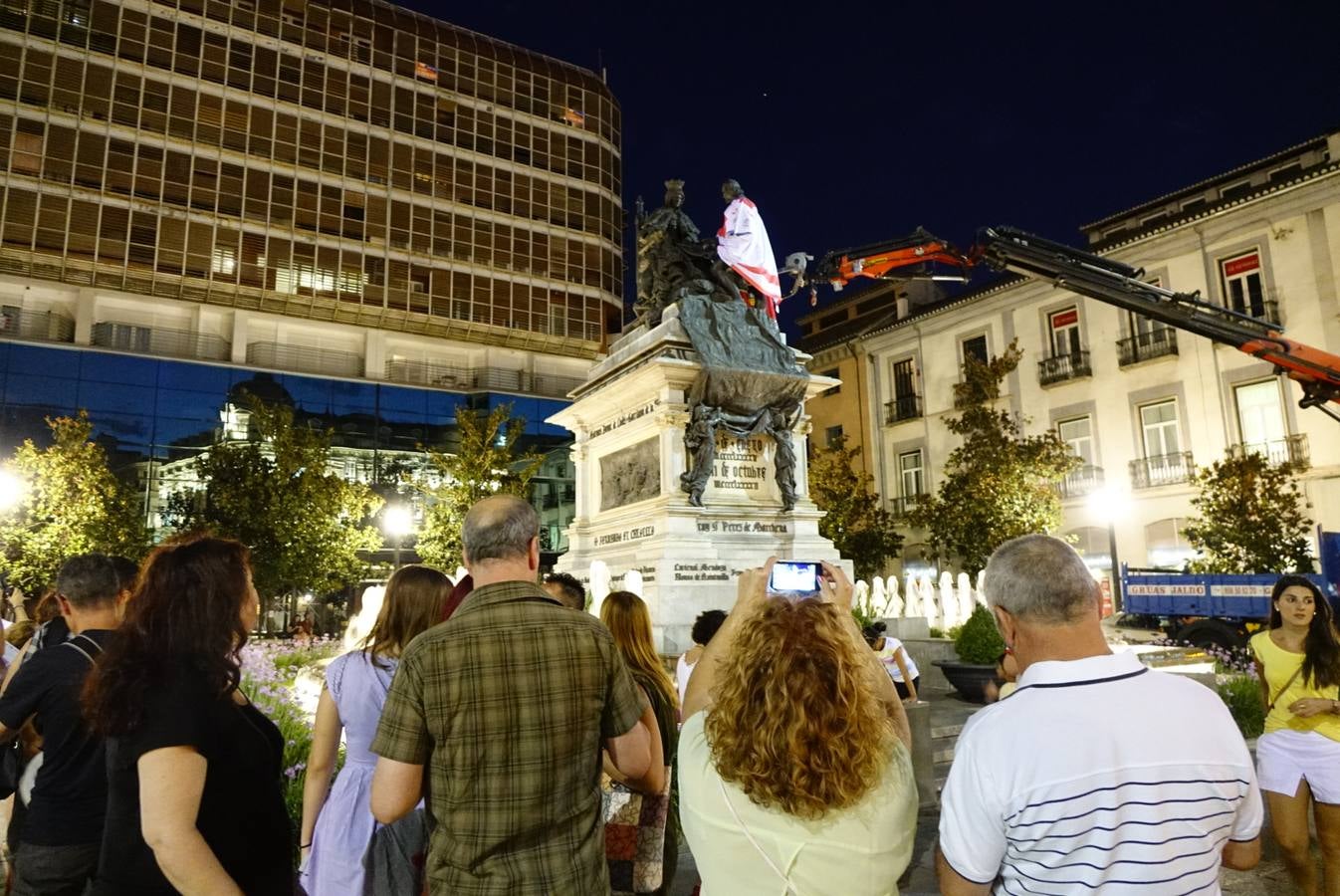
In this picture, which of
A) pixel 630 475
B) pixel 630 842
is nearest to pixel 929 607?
pixel 630 475

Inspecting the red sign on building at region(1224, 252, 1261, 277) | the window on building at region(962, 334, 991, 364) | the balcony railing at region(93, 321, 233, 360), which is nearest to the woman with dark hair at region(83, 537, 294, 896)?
the red sign on building at region(1224, 252, 1261, 277)

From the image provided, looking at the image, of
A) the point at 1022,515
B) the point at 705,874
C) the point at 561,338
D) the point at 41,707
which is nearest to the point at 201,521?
the point at 561,338

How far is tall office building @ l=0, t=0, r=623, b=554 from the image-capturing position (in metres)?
33.5

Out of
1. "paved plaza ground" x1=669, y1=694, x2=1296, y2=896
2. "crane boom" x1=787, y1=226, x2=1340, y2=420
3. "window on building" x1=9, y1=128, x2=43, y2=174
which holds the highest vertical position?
"window on building" x1=9, y1=128, x2=43, y2=174

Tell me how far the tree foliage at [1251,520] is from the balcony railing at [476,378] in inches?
1038

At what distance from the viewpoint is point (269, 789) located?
2.60 meters

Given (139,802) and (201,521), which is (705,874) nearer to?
(139,802)

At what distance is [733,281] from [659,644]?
19.2 feet

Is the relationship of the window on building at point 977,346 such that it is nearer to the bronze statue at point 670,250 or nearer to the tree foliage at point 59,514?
the bronze statue at point 670,250

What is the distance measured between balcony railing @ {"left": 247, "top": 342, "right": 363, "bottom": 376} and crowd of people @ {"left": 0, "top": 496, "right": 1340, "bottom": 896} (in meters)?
37.3

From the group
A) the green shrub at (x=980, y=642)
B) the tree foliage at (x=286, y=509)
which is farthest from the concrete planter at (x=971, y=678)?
the tree foliage at (x=286, y=509)

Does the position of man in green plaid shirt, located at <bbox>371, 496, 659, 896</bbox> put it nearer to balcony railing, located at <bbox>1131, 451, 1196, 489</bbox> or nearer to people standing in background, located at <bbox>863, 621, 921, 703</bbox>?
people standing in background, located at <bbox>863, 621, 921, 703</bbox>

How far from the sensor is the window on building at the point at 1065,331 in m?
31.7

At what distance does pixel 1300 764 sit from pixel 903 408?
111 feet
